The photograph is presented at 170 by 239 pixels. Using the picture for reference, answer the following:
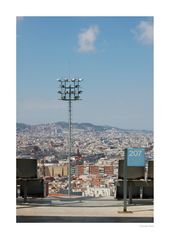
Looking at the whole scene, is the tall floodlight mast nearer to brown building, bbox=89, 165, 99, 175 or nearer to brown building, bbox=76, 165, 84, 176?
brown building, bbox=76, 165, 84, 176

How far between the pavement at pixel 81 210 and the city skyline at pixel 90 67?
926 millimetres

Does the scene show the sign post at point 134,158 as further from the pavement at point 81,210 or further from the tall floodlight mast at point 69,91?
the tall floodlight mast at point 69,91

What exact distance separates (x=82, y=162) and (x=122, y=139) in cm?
66

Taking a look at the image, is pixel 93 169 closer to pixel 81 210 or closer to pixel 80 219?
pixel 81 210

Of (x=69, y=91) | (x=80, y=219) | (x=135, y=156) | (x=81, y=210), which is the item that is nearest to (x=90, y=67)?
(x=69, y=91)

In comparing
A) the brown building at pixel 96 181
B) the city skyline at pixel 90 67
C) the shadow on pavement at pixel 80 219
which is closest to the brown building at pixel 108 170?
the brown building at pixel 96 181

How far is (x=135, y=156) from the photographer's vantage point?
6.17 m

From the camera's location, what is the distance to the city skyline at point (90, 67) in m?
5.64

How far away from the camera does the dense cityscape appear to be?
6.02 meters

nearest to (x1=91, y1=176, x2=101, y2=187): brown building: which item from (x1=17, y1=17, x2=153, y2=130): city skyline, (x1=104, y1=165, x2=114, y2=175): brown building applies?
(x1=104, y1=165, x2=114, y2=175): brown building
